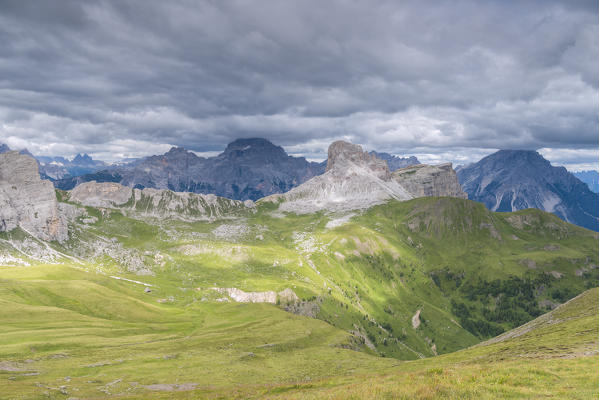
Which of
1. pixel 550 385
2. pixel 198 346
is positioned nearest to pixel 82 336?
pixel 198 346

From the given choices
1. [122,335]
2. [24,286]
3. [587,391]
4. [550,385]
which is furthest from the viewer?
[24,286]

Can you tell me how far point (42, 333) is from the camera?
11100 centimetres

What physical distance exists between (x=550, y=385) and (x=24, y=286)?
674ft

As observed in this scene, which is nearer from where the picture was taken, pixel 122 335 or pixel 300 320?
pixel 122 335

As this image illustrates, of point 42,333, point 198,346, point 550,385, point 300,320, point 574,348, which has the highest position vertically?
point 550,385

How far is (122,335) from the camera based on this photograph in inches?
5017

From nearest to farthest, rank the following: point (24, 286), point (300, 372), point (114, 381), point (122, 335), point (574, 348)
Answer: point (574, 348)
point (114, 381)
point (300, 372)
point (122, 335)
point (24, 286)

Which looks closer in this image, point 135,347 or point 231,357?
point 231,357

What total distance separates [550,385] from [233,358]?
89.8 meters

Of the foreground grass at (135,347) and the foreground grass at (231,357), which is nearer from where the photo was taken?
the foreground grass at (231,357)

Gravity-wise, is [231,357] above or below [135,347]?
below

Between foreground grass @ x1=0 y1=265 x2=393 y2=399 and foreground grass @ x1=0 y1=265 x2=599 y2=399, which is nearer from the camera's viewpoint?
foreground grass @ x1=0 y1=265 x2=599 y2=399

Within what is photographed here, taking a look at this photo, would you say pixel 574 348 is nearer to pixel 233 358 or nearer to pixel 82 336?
pixel 233 358

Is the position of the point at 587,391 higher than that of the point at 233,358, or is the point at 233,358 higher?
the point at 587,391
